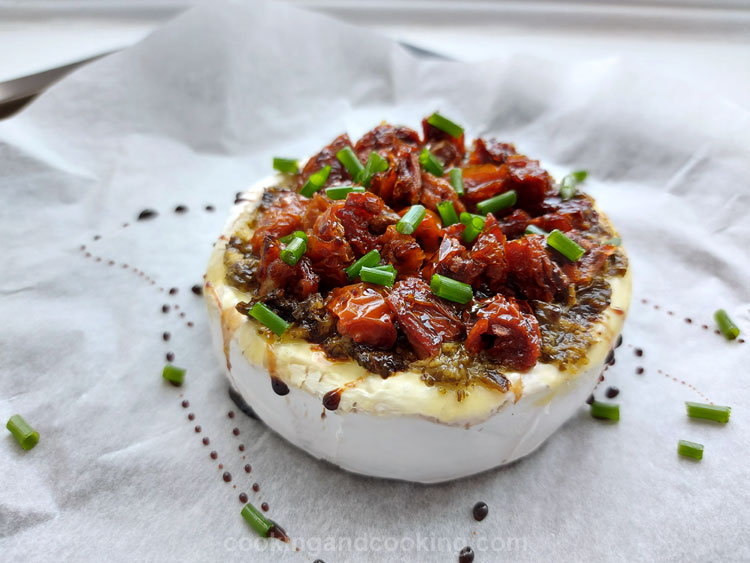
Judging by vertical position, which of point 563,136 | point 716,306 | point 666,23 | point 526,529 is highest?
point 666,23

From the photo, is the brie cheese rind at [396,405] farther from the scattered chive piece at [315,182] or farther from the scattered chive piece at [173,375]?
the scattered chive piece at [315,182]

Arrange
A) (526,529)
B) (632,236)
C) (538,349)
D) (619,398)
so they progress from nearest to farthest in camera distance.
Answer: (538,349)
(526,529)
(619,398)
(632,236)

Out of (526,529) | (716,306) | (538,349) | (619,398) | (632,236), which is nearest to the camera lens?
(538,349)

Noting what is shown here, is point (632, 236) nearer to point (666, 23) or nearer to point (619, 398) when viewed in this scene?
point (619, 398)

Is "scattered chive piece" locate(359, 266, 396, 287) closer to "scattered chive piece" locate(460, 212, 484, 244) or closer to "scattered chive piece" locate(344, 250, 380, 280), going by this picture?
"scattered chive piece" locate(344, 250, 380, 280)

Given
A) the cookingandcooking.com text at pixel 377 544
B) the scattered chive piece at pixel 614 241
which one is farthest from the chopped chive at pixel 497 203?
the cookingandcooking.com text at pixel 377 544

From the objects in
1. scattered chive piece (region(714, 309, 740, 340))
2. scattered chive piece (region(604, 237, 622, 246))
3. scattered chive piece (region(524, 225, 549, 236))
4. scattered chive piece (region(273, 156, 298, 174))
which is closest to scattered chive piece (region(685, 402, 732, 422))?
scattered chive piece (region(714, 309, 740, 340))

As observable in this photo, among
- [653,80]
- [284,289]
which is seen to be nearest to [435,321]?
[284,289]
